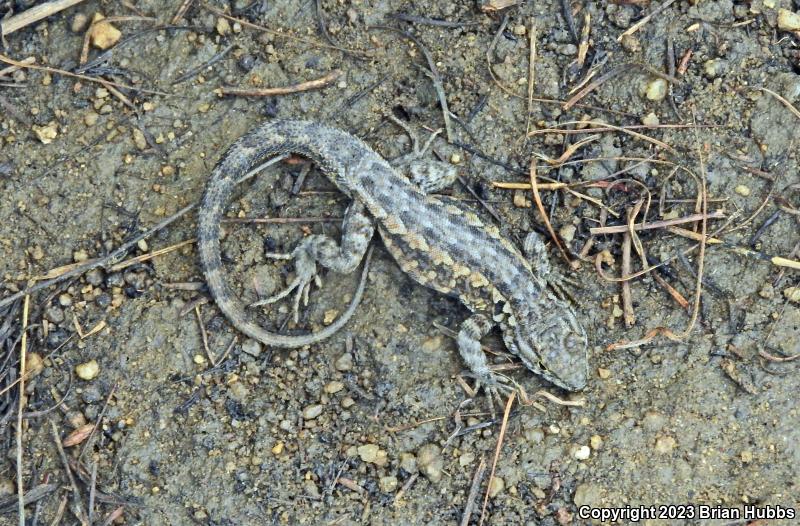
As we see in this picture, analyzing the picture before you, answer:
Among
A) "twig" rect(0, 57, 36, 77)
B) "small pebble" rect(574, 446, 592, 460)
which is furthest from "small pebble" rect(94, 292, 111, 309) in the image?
"small pebble" rect(574, 446, 592, 460)

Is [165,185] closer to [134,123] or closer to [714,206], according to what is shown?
[134,123]

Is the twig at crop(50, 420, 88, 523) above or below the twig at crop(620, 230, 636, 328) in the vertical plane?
below

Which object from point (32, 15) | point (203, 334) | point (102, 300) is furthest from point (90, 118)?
point (203, 334)

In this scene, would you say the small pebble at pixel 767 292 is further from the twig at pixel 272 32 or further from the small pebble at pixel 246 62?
the small pebble at pixel 246 62

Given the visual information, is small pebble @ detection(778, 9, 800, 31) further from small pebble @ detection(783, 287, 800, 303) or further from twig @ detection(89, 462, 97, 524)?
twig @ detection(89, 462, 97, 524)

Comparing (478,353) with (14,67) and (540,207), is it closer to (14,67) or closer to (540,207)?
(540,207)

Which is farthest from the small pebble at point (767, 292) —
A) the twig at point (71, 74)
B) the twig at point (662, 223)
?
the twig at point (71, 74)
